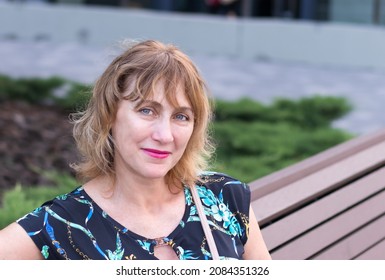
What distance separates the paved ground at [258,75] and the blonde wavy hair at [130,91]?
7270mm

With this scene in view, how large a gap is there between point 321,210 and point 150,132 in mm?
1248

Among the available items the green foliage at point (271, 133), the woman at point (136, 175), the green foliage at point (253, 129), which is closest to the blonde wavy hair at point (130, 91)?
the woman at point (136, 175)

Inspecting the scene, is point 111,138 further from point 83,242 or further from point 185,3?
point 185,3

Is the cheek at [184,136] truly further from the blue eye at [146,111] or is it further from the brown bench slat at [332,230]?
the brown bench slat at [332,230]

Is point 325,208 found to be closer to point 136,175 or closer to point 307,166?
point 307,166

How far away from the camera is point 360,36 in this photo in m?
14.6

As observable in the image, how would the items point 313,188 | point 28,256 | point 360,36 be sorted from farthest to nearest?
point 360,36, point 313,188, point 28,256

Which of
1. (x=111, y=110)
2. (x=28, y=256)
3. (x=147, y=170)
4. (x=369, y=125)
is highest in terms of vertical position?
(x=111, y=110)

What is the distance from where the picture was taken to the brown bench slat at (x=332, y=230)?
3094 millimetres

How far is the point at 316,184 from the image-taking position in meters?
3.54

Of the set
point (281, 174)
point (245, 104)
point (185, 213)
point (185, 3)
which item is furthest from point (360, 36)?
point (185, 213)

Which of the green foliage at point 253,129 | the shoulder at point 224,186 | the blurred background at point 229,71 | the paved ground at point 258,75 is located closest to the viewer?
the shoulder at point 224,186

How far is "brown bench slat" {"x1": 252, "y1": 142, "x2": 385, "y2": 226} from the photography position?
3227mm

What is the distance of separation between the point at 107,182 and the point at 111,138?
0.12 metres
